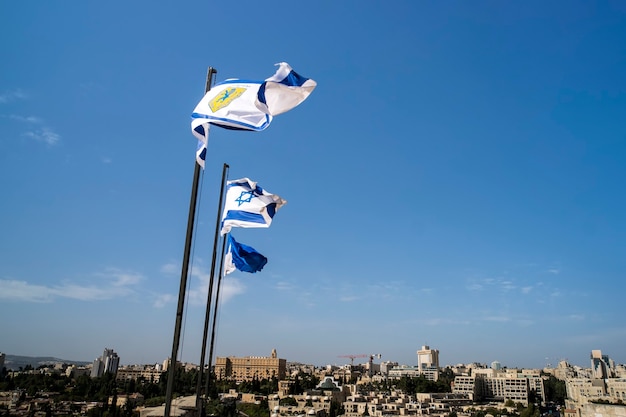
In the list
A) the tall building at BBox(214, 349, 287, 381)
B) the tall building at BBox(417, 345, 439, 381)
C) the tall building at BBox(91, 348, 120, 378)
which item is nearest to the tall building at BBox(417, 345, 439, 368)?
the tall building at BBox(417, 345, 439, 381)

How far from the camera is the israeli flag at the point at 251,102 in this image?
6227mm

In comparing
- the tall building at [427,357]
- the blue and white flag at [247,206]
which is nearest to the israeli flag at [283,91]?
the blue and white flag at [247,206]

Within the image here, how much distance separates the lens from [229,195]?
9.25 metres

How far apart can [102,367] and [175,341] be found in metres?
126

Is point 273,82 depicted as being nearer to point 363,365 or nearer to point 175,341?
point 175,341

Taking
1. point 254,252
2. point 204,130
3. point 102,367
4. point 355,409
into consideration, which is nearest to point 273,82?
point 204,130

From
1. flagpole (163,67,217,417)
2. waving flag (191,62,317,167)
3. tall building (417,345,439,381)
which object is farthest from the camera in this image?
tall building (417,345,439,381)

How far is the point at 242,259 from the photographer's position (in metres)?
9.55

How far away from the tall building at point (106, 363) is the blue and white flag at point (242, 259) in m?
115

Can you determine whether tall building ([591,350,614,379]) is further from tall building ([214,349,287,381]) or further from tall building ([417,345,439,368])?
tall building ([214,349,287,381])

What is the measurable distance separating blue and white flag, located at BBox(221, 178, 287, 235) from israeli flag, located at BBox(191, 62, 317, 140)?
294 centimetres

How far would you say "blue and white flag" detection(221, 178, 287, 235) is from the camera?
9008 millimetres

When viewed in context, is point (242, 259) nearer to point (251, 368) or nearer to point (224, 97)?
point (224, 97)

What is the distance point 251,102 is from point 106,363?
133m
